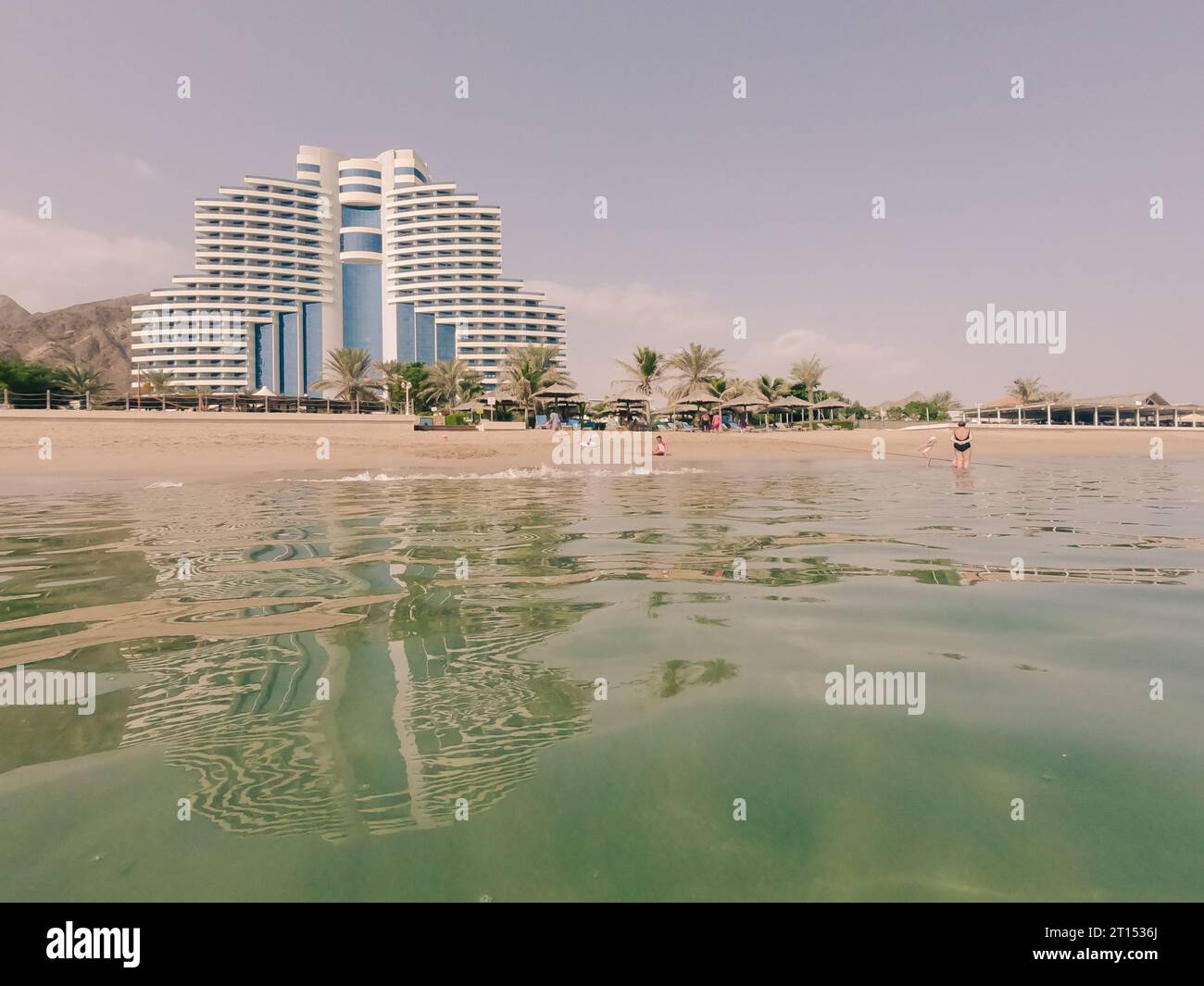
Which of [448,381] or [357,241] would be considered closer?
[448,381]

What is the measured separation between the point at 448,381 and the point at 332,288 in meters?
72.7

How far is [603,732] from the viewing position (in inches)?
101

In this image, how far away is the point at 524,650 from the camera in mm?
3580

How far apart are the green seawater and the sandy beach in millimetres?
16060

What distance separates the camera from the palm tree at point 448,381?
71438mm

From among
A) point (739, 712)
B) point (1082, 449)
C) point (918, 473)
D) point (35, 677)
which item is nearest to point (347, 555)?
point (35, 677)

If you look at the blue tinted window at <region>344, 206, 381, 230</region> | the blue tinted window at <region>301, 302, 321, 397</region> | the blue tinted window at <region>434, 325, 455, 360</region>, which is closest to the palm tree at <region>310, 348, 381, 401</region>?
the blue tinted window at <region>434, 325, 455, 360</region>

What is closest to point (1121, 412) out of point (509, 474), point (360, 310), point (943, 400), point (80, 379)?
point (943, 400)

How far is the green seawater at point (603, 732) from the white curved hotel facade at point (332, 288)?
114 meters

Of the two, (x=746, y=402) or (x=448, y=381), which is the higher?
(x=448, y=381)

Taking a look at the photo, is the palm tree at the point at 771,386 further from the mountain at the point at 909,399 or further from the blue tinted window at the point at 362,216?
the blue tinted window at the point at 362,216

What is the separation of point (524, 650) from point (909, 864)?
2206mm

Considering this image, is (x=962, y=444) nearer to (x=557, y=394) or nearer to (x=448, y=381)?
(x=557, y=394)

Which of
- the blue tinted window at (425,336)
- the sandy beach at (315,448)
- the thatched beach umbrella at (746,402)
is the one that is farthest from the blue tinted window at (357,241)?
the thatched beach umbrella at (746,402)
